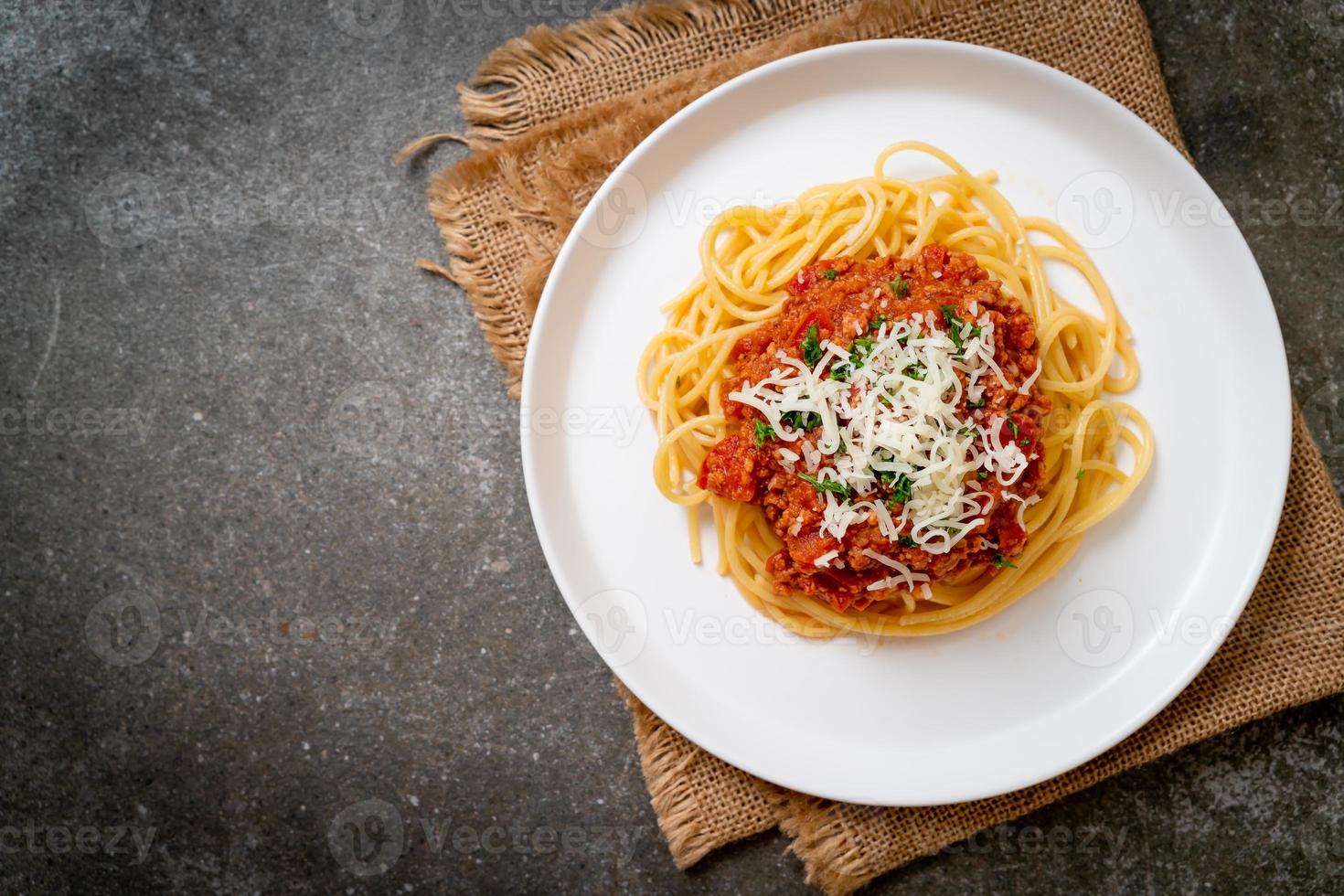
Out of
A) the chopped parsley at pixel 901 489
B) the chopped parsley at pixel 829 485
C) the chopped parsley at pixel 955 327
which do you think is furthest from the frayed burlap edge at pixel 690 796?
the chopped parsley at pixel 955 327

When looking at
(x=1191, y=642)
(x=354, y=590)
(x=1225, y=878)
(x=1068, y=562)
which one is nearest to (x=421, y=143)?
(x=354, y=590)

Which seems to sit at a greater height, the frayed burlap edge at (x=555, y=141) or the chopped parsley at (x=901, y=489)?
the frayed burlap edge at (x=555, y=141)

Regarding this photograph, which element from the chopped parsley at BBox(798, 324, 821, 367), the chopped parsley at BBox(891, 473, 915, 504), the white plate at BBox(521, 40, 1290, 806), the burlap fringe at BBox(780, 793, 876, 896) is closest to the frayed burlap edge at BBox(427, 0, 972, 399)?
the white plate at BBox(521, 40, 1290, 806)

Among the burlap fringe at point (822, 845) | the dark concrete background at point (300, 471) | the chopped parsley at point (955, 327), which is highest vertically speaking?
the chopped parsley at point (955, 327)

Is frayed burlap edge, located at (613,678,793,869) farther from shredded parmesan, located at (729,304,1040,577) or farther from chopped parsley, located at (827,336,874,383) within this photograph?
chopped parsley, located at (827,336,874,383)

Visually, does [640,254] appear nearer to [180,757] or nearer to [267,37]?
[267,37]

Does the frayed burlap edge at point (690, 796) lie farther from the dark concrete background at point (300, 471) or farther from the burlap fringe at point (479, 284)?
the burlap fringe at point (479, 284)
